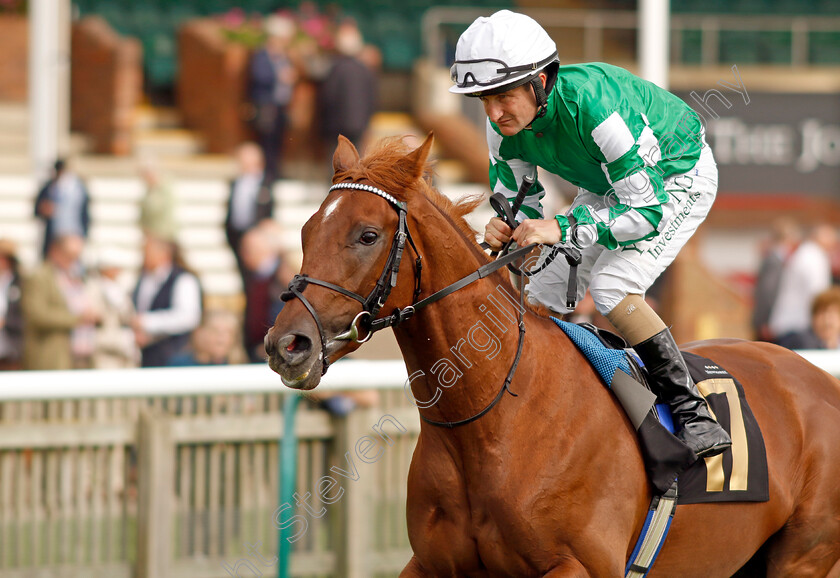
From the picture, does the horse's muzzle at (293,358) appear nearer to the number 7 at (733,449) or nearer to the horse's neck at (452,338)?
the horse's neck at (452,338)

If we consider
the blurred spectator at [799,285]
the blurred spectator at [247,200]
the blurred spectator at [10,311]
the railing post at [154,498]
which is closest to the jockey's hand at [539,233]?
the railing post at [154,498]

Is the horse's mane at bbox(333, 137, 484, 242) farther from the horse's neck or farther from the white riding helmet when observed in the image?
the white riding helmet

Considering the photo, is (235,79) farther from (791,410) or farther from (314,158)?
(791,410)

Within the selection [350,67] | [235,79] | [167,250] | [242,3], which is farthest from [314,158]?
[242,3]

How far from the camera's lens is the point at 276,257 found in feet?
23.2

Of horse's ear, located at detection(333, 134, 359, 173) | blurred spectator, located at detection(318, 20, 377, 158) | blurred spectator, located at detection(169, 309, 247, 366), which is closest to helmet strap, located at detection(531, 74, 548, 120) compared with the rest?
horse's ear, located at detection(333, 134, 359, 173)

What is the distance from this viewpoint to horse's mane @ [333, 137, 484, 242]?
117 inches

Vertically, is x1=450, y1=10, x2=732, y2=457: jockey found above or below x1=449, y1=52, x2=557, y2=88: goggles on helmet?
below

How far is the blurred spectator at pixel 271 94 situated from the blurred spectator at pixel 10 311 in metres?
3.38

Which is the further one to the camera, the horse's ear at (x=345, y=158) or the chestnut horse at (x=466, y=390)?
the horse's ear at (x=345, y=158)

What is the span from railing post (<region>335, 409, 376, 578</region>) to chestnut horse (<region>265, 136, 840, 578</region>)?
5.52 ft

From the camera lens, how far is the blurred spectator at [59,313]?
272 inches

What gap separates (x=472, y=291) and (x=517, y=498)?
0.59 metres

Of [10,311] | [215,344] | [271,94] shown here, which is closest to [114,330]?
[10,311]
